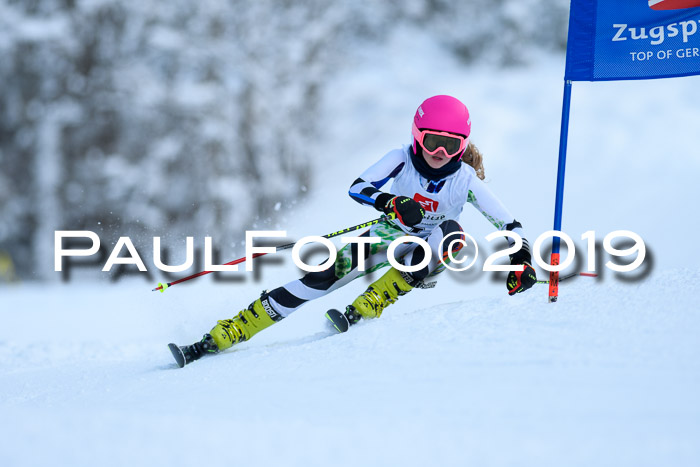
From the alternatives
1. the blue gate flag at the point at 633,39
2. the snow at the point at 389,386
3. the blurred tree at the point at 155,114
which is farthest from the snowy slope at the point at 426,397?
the blurred tree at the point at 155,114

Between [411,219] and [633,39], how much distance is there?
1489mm

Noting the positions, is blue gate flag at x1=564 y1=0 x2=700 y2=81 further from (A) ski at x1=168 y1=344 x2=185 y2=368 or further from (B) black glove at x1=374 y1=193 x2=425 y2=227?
(A) ski at x1=168 y1=344 x2=185 y2=368

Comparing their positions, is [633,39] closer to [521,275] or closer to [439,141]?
[439,141]

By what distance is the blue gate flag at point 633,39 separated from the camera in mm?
3633

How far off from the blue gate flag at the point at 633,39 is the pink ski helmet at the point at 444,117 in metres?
0.69

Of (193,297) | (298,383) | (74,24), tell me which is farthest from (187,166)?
(298,383)

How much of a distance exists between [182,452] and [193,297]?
344 centimetres

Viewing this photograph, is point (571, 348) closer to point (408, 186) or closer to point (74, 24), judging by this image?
point (408, 186)

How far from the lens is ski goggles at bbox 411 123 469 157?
3.61m

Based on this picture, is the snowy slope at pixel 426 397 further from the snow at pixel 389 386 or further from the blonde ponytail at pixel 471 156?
the blonde ponytail at pixel 471 156

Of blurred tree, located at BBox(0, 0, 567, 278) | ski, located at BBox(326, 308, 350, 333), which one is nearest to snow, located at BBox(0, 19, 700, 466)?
ski, located at BBox(326, 308, 350, 333)

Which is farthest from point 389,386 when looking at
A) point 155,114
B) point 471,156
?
point 155,114

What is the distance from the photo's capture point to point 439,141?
362 cm

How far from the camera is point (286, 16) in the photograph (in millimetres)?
14781
